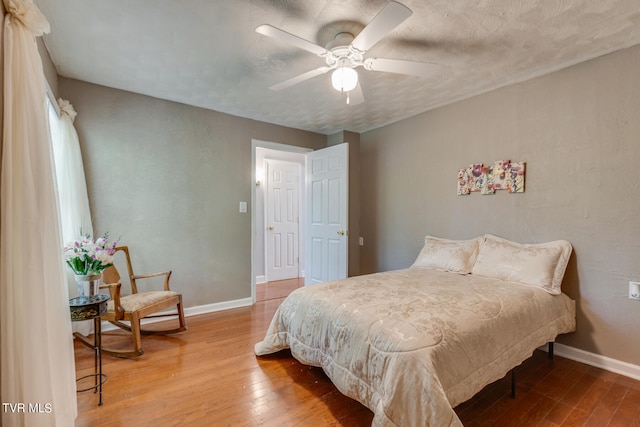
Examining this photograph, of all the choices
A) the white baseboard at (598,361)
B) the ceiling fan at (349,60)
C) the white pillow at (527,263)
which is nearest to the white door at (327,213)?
the white pillow at (527,263)

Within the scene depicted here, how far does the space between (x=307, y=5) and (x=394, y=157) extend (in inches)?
94.8

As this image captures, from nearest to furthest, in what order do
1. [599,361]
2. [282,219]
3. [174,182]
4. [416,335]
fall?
[416,335]
[599,361]
[174,182]
[282,219]

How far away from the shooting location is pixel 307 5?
5.49 ft

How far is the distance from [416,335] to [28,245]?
1689 mm

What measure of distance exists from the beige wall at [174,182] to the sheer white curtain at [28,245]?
1.75 m

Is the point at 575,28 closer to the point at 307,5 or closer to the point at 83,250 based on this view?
the point at 307,5

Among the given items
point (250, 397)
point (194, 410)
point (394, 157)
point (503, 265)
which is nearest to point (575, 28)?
point (503, 265)

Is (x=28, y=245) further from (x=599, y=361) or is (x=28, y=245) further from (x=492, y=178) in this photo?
(x=599, y=361)

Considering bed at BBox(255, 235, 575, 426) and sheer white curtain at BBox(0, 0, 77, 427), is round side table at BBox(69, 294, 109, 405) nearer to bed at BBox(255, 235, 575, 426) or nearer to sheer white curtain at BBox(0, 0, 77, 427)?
sheer white curtain at BBox(0, 0, 77, 427)

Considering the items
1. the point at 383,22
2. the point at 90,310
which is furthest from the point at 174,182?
the point at 383,22

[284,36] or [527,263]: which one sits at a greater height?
[284,36]

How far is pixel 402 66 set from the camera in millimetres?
1923

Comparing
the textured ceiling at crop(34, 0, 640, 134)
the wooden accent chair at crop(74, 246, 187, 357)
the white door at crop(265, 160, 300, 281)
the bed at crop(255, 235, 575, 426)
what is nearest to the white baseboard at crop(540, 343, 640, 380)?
the bed at crop(255, 235, 575, 426)

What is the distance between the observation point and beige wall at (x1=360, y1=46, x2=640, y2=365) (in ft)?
7.02
